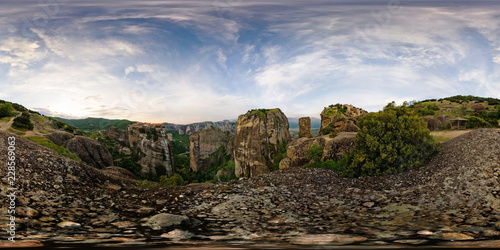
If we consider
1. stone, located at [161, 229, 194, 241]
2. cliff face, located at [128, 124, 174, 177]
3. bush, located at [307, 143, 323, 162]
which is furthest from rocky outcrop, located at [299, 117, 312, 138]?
stone, located at [161, 229, 194, 241]

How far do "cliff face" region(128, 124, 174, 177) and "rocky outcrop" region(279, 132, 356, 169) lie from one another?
3882cm

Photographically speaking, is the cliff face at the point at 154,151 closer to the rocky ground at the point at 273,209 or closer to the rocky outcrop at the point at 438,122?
the rocky ground at the point at 273,209

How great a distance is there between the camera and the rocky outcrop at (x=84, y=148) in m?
27.4

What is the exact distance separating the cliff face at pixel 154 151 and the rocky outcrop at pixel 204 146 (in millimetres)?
21551

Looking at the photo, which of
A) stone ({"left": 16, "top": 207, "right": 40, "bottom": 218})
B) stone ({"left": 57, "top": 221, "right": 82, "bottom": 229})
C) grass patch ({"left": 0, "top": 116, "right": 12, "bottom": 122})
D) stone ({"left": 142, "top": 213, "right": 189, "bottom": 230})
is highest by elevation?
grass patch ({"left": 0, "top": 116, "right": 12, "bottom": 122})

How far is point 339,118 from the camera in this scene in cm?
3816

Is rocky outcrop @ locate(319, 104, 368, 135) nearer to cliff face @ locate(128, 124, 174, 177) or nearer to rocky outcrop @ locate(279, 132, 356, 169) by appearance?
rocky outcrop @ locate(279, 132, 356, 169)

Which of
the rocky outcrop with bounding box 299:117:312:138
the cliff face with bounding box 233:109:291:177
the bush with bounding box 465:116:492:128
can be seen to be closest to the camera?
the bush with bounding box 465:116:492:128

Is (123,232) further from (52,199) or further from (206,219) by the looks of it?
(52,199)

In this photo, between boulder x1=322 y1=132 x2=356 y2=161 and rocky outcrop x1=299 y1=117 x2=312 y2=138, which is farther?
rocky outcrop x1=299 y1=117 x2=312 y2=138

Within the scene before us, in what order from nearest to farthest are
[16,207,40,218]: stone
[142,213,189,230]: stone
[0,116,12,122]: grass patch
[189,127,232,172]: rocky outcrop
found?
[16,207,40,218]: stone → [142,213,189,230]: stone → [0,116,12,122]: grass patch → [189,127,232,172]: rocky outcrop

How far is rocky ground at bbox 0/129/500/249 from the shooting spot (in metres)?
4.31

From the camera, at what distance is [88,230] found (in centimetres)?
522

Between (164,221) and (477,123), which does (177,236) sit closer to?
(164,221)
